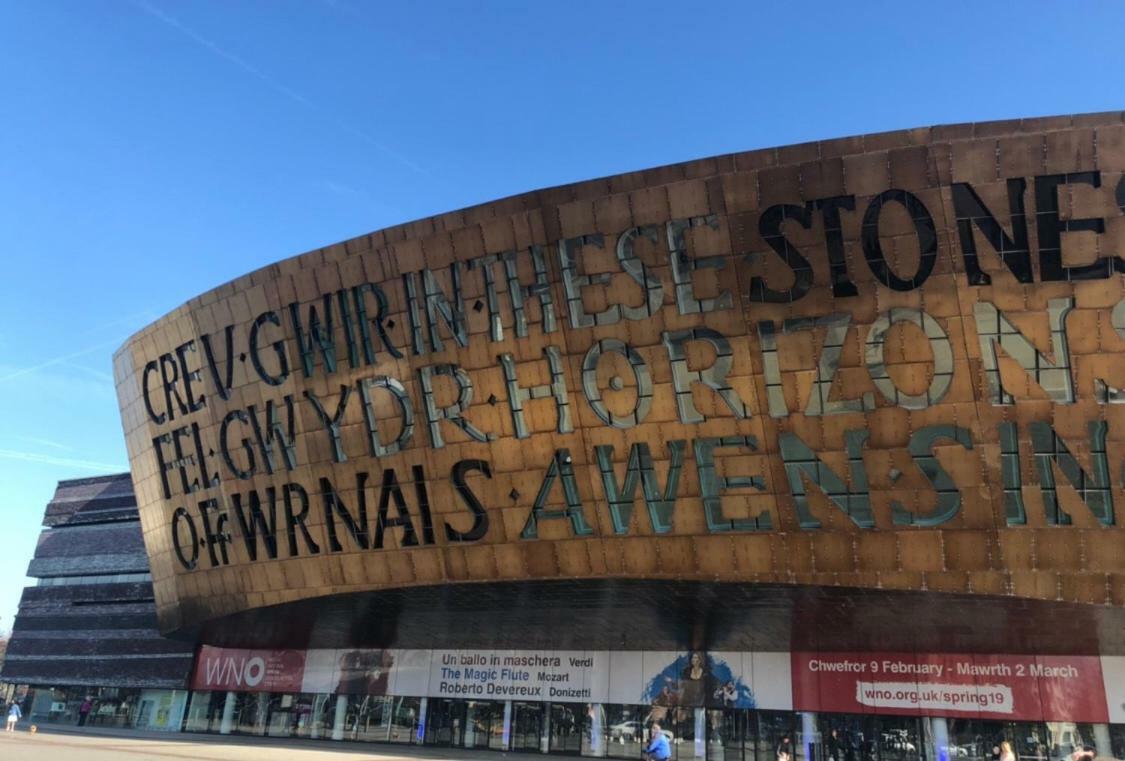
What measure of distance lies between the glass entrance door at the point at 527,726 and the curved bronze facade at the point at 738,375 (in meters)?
10.3

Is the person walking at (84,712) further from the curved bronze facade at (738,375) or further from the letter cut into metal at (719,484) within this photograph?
the letter cut into metal at (719,484)

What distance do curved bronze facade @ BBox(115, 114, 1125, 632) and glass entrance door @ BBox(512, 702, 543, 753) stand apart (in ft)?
34.0

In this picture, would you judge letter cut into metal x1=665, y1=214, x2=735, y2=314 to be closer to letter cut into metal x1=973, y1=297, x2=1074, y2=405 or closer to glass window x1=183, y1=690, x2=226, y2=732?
letter cut into metal x1=973, y1=297, x2=1074, y2=405

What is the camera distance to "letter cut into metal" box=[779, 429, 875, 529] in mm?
21844

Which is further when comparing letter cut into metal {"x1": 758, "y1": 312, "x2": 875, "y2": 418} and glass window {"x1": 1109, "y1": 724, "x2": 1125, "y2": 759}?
glass window {"x1": 1109, "y1": 724, "x2": 1125, "y2": 759}

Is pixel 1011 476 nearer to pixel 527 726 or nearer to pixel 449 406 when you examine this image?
pixel 449 406

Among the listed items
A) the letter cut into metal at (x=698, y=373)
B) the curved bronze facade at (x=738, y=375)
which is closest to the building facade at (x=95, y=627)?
the curved bronze facade at (x=738, y=375)

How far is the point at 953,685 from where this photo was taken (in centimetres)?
2828

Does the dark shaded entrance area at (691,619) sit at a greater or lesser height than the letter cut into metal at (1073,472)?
lesser

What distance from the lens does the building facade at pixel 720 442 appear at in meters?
20.5

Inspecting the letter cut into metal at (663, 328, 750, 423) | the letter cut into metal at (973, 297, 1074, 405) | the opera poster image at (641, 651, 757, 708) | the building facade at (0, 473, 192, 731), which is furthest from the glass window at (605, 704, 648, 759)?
the building facade at (0, 473, 192, 731)

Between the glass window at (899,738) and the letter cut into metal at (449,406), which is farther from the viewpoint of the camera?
the glass window at (899,738)

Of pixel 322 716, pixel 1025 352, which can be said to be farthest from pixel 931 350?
pixel 322 716

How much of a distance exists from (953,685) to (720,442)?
1373cm
